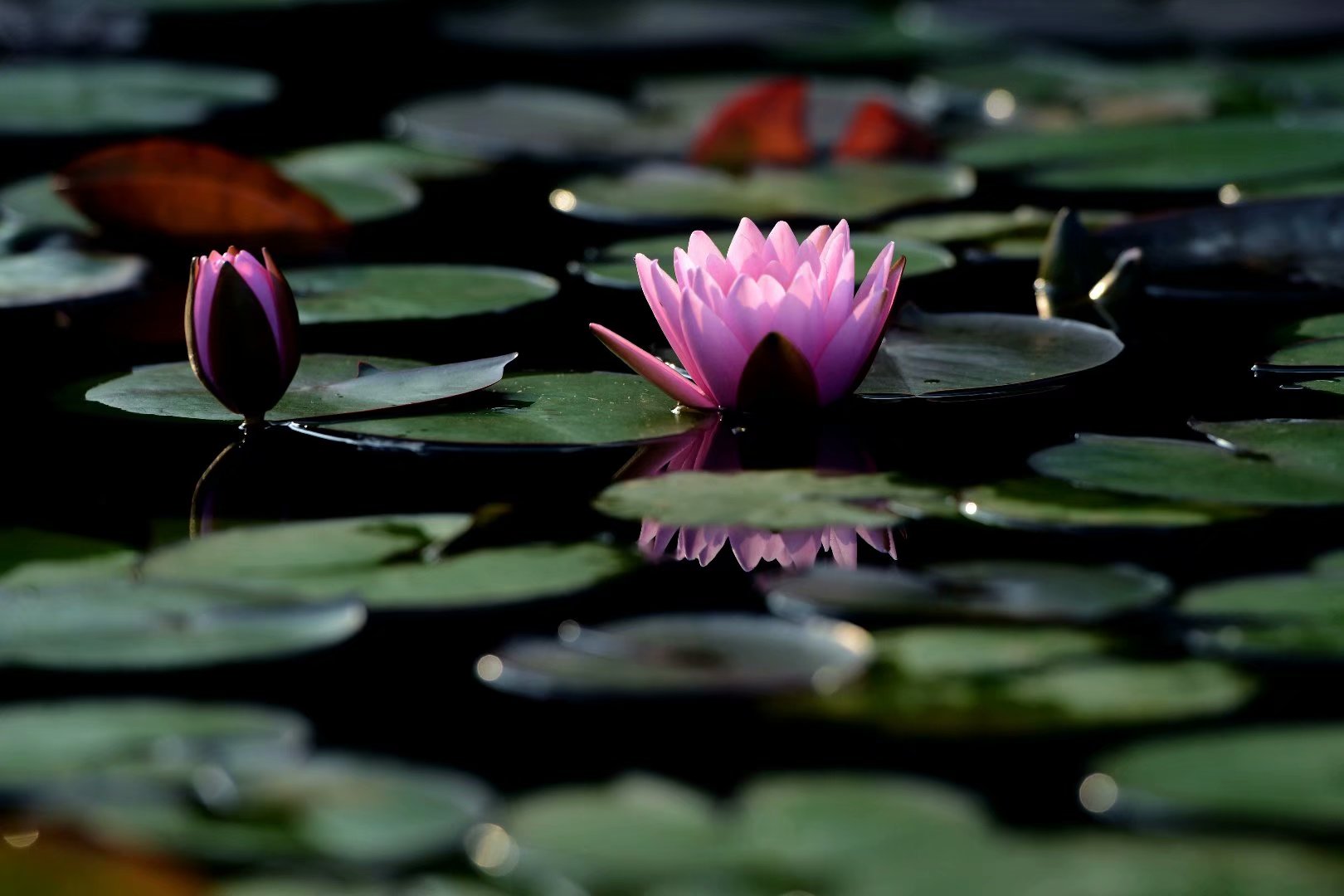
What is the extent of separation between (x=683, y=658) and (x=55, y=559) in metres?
0.72

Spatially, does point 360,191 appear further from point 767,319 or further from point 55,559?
point 55,559

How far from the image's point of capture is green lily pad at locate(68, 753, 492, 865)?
125 centimetres

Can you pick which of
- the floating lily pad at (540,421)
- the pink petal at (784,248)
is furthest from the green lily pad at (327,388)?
the pink petal at (784,248)

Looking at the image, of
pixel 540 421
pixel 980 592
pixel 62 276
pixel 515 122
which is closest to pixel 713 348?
pixel 540 421

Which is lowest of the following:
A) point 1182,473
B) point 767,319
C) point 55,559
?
point 55,559

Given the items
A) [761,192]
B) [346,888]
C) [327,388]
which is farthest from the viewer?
[761,192]

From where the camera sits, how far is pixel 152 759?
4.54ft

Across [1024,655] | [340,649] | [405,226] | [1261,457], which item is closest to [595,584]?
[340,649]

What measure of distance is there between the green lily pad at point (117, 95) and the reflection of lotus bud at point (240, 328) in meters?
2.43

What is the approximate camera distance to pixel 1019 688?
1.49m

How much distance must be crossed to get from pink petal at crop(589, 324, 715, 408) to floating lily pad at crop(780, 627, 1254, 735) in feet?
2.47

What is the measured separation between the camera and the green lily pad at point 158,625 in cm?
158

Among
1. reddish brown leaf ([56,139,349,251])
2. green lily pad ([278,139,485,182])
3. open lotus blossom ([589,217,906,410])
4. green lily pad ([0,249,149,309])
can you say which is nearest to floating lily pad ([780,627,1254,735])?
open lotus blossom ([589,217,906,410])

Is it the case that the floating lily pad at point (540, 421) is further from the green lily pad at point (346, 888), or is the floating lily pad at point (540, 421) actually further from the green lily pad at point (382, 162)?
the green lily pad at point (382, 162)
